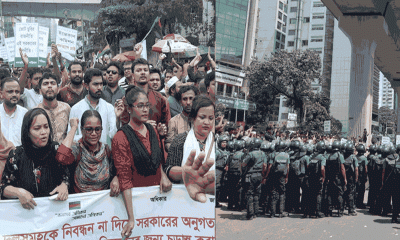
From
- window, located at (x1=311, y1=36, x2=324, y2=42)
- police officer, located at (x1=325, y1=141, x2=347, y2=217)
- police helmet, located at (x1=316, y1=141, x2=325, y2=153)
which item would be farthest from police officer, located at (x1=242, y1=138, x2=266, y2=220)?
window, located at (x1=311, y1=36, x2=324, y2=42)

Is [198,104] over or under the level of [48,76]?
under

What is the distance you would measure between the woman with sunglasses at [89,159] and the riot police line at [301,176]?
609 centimetres

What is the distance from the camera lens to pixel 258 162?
31.1 ft

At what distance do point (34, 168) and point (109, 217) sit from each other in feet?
2.42

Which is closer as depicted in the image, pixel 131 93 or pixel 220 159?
pixel 131 93

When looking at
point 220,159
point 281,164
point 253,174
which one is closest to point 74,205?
point 253,174

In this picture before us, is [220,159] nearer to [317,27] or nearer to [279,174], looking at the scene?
[279,174]

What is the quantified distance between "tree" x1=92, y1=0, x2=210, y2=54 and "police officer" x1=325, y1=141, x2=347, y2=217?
7.16 metres

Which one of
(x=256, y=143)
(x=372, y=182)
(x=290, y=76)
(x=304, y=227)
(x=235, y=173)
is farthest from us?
(x=290, y=76)

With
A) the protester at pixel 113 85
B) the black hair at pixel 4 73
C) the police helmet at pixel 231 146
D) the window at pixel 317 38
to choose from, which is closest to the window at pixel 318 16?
the window at pixel 317 38

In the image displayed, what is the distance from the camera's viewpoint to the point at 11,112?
3.57 meters

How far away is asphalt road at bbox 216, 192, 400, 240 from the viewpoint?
833 centimetres

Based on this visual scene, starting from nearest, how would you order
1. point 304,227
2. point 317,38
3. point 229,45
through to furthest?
1. point 304,227
2. point 229,45
3. point 317,38

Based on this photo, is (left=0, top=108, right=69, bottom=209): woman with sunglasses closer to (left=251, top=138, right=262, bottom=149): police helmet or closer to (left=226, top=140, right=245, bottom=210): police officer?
(left=251, top=138, right=262, bottom=149): police helmet
